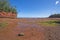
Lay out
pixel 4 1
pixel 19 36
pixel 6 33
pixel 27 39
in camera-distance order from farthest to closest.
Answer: pixel 4 1 → pixel 6 33 → pixel 19 36 → pixel 27 39

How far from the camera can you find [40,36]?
11.1 metres

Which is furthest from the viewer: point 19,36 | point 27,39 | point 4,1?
point 4,1

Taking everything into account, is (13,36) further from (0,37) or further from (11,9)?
(11,9)

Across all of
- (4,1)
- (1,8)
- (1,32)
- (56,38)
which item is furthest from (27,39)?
(4,1)

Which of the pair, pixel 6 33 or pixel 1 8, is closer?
pixel 6 33

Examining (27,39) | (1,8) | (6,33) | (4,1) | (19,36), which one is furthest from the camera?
(4,1)

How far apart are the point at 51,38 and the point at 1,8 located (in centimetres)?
4181

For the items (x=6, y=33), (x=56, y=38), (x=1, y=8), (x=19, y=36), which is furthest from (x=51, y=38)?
(x=1, y=8)

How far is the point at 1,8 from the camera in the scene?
1976 inches

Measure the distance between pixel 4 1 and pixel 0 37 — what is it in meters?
44.2

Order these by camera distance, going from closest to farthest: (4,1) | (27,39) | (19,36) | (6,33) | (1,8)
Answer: (27,39) → (19,36) → (6,33) → (1,8) → (4,1)

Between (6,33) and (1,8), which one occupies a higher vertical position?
(1,8)

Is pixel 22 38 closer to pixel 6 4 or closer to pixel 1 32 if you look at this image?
pixel 1 32

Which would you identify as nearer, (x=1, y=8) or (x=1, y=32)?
(x=1, y=32)
